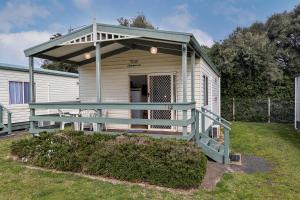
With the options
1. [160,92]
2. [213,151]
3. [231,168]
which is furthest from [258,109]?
[231,168]

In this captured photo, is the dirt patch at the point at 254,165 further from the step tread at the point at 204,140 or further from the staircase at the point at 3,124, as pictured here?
the staircase at the point at 3,124

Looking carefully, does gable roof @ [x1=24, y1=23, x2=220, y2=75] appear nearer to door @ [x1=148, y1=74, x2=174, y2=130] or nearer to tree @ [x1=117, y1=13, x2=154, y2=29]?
door @ [x1=148, y1=74, x2=174, y2=130]

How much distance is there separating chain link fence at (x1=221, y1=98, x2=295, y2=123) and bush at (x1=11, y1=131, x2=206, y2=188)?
35.3 ft

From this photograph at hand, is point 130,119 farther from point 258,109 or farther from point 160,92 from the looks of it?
point 258,109

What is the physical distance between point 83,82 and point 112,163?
491 centimetres

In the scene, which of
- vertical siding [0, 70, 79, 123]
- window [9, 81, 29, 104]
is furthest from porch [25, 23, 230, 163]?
window [9, 81, 29, 104]

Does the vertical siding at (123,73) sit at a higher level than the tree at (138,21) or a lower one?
lower

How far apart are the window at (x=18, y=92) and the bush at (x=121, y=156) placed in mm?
5929

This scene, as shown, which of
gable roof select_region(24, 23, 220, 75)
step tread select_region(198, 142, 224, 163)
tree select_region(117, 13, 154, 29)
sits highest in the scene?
tree select_region(117, 13, 154, 29)

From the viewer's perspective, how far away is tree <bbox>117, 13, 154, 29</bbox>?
2618 cm

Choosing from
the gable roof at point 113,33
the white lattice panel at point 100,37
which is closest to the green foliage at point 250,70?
the gable roof at point 113,33

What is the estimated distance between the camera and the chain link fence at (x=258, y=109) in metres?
13.6

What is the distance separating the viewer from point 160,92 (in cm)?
813

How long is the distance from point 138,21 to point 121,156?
78.5 ft
